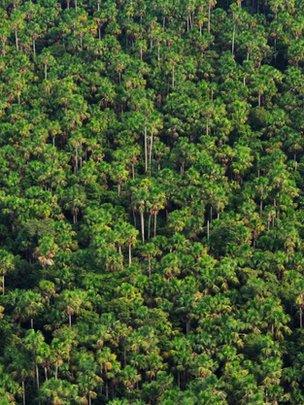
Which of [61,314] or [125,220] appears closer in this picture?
Result: [61,314]

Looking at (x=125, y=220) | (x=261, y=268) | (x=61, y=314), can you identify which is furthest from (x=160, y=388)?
(x=125, y=220)

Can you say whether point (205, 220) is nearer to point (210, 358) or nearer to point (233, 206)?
point (233, 206)

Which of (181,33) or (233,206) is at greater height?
(181,33)

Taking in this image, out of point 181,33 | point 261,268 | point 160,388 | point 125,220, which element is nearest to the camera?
point 160,388

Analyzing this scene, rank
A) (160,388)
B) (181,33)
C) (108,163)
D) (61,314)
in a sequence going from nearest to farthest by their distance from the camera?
(160,388)
(61,314)
(108,163)
(181,33)

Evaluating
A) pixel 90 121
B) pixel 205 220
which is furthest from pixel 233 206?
pixel 90 121

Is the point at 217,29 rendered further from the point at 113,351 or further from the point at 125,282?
the point at 113,351
